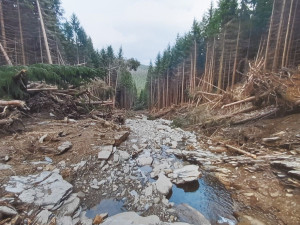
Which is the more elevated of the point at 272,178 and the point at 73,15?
the point at 73,15

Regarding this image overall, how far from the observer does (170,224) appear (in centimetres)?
239

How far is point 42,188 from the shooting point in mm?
2881

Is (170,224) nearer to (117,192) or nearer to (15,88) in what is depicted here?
(117,192)

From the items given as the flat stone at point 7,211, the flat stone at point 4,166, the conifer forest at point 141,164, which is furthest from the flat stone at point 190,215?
the flat stone at point 4,166

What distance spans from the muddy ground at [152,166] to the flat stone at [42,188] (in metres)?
0.13

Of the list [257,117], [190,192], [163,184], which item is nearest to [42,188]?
[163,184]

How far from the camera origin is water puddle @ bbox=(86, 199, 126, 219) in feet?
8.96

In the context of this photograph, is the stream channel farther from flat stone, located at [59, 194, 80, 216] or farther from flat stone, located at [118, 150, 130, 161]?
flat stone, located at [59, 194, 80, 216]

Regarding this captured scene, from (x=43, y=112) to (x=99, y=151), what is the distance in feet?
15.3

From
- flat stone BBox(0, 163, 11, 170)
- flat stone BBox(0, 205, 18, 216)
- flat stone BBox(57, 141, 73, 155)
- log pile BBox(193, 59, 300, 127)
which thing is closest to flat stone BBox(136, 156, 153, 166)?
flat stone BBox(57, 141, 73, 155)

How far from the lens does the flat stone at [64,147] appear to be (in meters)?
4.18

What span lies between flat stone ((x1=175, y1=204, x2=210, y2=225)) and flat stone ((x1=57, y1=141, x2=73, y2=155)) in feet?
10.1

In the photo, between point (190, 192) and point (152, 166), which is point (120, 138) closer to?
point (152, 166)

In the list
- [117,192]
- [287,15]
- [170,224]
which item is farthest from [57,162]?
[287,15]
